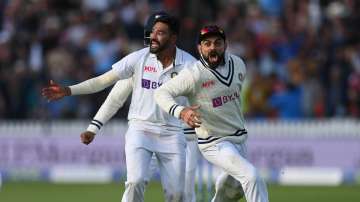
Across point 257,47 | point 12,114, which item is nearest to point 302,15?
point 257,47

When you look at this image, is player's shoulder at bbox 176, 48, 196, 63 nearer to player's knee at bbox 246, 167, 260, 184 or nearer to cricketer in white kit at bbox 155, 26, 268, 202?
cricketer in white kit at bbox 155, 26, 268, 202

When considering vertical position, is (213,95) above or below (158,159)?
above

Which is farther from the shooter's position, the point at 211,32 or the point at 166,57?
the point at 166,57

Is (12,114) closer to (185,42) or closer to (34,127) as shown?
(34,127)

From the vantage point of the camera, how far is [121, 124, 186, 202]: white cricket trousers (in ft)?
35.5

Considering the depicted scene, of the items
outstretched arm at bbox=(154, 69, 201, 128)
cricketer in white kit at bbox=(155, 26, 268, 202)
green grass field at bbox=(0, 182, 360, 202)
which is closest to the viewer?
outstretched arm at bbox=(154, 69, 201, 128)

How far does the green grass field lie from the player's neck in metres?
4.56

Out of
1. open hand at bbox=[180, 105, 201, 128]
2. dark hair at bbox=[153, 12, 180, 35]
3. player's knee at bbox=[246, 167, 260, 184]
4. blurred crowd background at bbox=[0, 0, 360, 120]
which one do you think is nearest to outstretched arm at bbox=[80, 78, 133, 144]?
dark hair at bbox=[153, 12, 180, 35]

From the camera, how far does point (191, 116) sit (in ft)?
33.3

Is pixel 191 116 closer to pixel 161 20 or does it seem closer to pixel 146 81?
pixel 146 81

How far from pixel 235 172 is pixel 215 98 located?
751mm

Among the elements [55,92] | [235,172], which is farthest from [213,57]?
[55,92]

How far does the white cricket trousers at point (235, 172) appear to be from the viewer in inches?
410

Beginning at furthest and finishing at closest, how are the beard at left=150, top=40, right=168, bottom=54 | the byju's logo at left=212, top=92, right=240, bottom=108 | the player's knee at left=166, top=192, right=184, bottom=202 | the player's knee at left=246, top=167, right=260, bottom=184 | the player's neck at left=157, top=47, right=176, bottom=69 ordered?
1. the player's neck at left=157, top=47, right=176, bottom=69
2. the beard at left=150, top=40, right=168, bottom=54
3. the player's knee at left=166, top=192, right=184, bottom=202
4. the byju's logo at left=212, top=92, right=240, bottom=108
5. the player's knee at left=246, top=167, right=260, bottom=184
